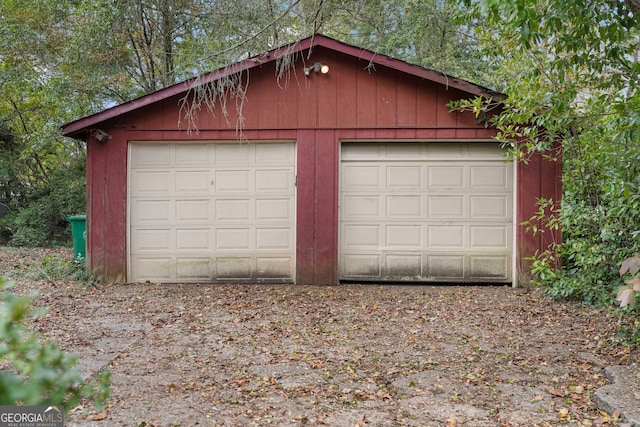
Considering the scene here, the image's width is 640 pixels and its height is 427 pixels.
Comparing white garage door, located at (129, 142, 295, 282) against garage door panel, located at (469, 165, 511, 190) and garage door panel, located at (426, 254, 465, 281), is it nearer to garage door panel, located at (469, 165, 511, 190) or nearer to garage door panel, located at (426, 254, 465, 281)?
garage door panel, located at (426, 254, 465, 281)

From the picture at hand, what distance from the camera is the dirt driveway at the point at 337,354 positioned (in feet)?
9.96

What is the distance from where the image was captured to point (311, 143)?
7.30 m

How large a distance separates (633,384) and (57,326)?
5.00 metres

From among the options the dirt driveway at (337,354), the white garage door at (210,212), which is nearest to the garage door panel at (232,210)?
the white garage door at (210,212)

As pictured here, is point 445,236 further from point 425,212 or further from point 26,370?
point 26,370

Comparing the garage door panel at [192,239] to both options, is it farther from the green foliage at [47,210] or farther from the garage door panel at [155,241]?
the green foliage at [47,210]

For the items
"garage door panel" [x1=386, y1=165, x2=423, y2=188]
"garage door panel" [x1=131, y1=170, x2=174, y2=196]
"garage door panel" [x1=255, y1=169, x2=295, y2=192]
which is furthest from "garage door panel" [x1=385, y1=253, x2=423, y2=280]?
"garage door panel" [x1=131, y1=170, x2=174, y2=196]

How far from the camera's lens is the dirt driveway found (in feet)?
9.96

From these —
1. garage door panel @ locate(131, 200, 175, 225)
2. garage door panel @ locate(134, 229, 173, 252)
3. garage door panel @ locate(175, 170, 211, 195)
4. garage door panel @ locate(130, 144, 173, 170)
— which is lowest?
garage door panel @ locate(134, 229, 173, 252)

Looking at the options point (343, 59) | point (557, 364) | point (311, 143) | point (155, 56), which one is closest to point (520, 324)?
point (557, 364)

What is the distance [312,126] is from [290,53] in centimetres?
109

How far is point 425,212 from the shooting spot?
7367mm

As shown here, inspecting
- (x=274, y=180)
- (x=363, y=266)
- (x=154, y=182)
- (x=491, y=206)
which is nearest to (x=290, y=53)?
(x=274, y=180)

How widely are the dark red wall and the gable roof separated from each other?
20 cm
